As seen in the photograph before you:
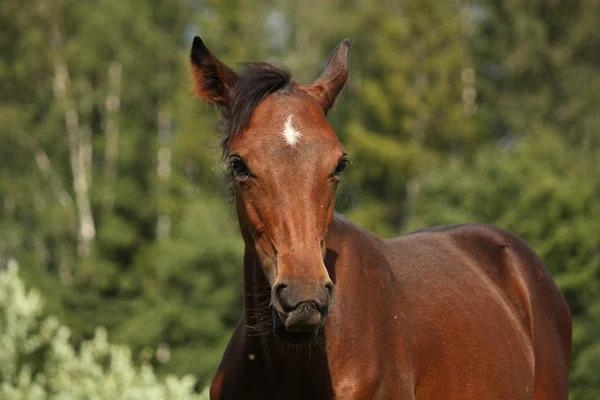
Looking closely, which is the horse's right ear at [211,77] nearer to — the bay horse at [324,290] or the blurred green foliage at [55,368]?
the bay horse at [324,290]

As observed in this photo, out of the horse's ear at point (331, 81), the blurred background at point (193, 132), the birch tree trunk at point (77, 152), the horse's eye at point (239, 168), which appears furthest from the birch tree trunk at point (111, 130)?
the horse's eye at point (239, 168)

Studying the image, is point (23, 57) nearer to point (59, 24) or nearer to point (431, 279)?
point (59, 24)

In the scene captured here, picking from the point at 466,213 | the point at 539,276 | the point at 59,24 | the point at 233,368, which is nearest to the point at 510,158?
the point at 466,213

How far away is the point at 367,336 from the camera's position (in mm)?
5059

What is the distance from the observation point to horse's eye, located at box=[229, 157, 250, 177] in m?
4.79

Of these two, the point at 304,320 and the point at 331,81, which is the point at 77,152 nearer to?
the point at 331,81

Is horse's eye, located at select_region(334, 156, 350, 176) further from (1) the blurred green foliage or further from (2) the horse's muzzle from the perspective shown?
(1) the blurred green foliage

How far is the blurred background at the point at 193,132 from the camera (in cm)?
3912

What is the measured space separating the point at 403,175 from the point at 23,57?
16.8 meters

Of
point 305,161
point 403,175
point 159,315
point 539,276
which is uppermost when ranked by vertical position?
point 305,161

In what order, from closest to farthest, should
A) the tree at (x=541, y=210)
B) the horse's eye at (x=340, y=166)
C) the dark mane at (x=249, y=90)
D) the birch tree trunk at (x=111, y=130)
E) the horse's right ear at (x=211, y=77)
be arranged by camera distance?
1. the horse's eye at (x=340, y=166)
2. the dark mane at (x=249, y=90)
3. the horse's right ear at (x=211, y=77)
4. the tree at (x=541, y=210)
5. the birch tree trunk at (x=111, y=130)

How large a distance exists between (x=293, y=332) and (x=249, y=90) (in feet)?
4.34

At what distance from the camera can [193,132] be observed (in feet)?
133

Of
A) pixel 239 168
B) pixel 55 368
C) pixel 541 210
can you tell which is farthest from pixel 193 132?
pixel 239 168
